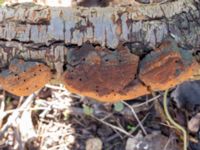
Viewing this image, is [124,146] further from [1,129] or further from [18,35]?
[18,35]

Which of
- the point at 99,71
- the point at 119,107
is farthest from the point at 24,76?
the point at 119,107

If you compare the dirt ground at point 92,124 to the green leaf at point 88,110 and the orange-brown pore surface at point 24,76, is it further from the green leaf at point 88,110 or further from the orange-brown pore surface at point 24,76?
the orange-brown pore surface at point 24,76

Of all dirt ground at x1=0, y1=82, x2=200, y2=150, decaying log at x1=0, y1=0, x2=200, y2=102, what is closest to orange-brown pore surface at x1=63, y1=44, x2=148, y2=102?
decaying log at x1=0, y1=0, x2=200, y2=102

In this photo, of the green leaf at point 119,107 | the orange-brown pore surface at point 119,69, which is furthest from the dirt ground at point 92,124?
the orange-brown pore surface at point 119,69

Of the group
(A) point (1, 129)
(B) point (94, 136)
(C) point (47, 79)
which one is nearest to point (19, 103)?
(A) point (1, 129)

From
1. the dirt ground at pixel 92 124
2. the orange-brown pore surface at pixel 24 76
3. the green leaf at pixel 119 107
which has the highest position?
the orange-brown pore surface at pixel 24 76

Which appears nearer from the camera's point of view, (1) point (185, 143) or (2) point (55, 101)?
(1) point (185, 143)

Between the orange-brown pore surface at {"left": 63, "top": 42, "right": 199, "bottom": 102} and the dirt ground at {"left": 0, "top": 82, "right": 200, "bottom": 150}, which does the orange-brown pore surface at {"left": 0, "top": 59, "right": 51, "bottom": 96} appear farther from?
the dirt ground at {"left": 0, "top": 82, "right": 200, "bottom": 150}

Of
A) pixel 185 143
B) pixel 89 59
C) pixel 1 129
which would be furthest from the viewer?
pixel 1 129
